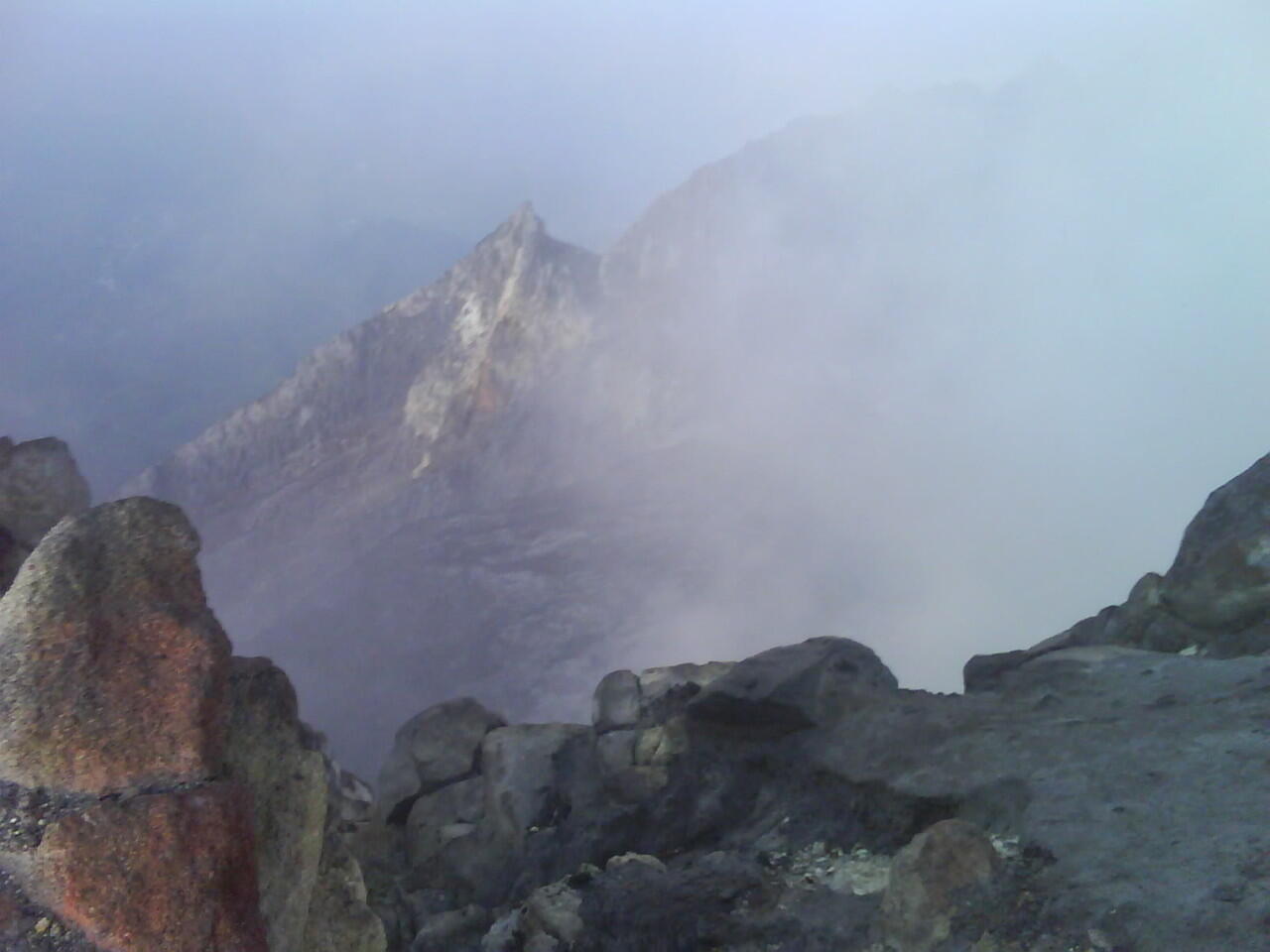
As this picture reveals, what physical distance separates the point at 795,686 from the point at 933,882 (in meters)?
4.50

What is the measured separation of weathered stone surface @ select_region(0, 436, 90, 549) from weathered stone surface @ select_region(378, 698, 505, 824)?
281 inches

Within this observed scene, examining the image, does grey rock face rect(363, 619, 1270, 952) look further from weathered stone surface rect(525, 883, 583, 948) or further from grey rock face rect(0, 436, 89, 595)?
grey rock face rect(0, 436, 89, 595)

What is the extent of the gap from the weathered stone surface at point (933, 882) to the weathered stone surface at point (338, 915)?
293 cm

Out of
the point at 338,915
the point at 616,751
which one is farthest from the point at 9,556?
Result: the point at 616,751

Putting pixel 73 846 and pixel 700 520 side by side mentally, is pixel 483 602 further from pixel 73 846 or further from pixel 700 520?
pixel 73 846

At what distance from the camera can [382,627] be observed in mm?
48062

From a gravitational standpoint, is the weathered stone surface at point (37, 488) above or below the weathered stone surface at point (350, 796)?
above

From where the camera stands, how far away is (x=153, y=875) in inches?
169

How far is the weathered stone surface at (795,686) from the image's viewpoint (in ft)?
35.9

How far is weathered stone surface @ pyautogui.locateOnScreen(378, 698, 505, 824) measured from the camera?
15.1 meters

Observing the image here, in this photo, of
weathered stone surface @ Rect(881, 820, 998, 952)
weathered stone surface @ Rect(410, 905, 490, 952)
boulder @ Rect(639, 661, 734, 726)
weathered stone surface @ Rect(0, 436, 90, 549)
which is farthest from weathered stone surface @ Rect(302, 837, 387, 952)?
boulder @ Rect(639, 661, 734, 726)

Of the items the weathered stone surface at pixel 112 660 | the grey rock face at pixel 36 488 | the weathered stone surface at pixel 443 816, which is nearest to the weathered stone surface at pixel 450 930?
the weathered stone surface at pixel 443 816

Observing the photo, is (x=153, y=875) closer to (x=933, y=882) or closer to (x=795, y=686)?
(x=933, y=882)

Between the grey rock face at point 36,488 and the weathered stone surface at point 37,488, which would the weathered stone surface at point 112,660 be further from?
the weathered stone surface at point 37,488
